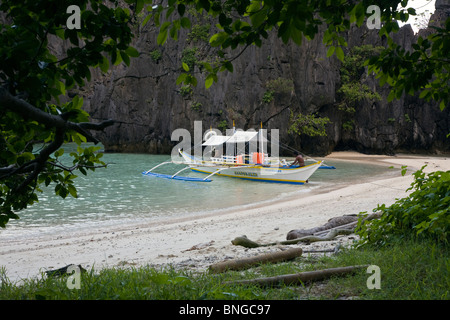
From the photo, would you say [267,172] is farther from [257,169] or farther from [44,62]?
[44,62]

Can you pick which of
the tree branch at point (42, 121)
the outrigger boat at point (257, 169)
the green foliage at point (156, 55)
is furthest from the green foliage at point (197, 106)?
the tree branch at point (42, 121)

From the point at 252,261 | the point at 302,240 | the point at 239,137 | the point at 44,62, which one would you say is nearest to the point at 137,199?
the point at 302,240

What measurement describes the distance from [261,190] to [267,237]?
431 inches

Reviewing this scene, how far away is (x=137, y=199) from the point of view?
16.7 metres

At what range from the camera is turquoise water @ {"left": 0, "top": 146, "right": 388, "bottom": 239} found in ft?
40.6

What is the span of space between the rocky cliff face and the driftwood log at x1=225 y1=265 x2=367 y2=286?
3655cm

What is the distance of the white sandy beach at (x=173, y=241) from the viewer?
679 cm

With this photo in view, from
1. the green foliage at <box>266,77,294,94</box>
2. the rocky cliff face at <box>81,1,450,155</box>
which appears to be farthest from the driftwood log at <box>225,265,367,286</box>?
the green foliage at <box>266,77,294,94</box>

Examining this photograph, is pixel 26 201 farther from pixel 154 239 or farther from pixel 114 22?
pixel 154 239

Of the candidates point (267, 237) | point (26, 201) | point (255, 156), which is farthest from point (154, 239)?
point (255, 156)

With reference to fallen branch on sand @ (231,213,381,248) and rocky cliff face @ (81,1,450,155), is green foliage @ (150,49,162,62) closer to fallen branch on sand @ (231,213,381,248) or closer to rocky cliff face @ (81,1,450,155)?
rocky cliff face @ (81,1,450,155)

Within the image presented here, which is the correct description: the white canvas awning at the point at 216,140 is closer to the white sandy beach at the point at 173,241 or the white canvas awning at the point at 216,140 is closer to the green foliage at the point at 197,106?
the white sandy beach at the point at 173,241

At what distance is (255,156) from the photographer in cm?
2409

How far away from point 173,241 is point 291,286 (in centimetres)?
575
